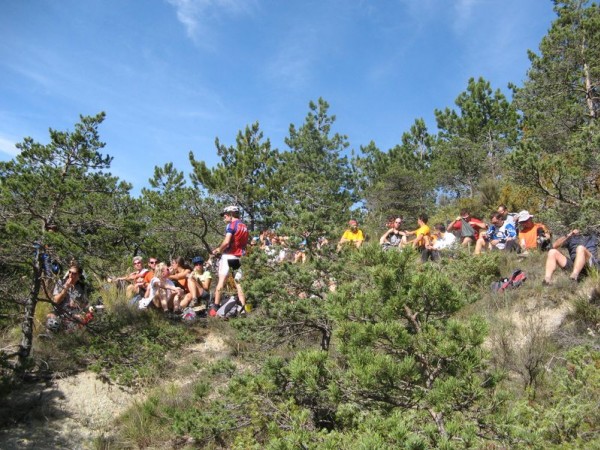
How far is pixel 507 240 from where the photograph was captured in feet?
29.2

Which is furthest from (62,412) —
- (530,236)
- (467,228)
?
(467,228)

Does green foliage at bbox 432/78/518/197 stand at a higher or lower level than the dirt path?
higher

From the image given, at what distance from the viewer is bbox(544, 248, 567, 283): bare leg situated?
6012 mm

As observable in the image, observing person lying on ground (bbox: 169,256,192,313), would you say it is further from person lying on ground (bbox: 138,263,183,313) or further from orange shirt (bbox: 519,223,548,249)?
orange shirt (bbox: 519,223,548,249)

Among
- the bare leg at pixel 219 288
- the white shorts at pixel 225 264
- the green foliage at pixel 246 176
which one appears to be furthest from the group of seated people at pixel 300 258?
the green foliage at pixel 246 176

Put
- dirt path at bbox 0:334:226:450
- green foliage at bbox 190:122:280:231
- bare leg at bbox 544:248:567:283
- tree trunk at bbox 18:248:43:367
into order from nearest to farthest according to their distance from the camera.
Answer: dirt path at bbox 0:334:226:450 → tree trunk at bbox 18:248:43:367 → bare leg at bbox 544:248:567:283 → green foliage at bbox 190:122:280:231

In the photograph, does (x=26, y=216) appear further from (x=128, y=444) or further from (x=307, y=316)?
(x=307, y=316)

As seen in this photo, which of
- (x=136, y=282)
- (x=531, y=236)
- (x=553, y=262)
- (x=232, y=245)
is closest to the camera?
(x=553, y=262)

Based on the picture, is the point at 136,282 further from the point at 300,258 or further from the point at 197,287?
the point at 300,258

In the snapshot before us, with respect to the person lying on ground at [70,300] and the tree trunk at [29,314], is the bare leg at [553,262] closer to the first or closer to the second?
the person lying on ground at [70,300]

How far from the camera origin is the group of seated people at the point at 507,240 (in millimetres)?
6020

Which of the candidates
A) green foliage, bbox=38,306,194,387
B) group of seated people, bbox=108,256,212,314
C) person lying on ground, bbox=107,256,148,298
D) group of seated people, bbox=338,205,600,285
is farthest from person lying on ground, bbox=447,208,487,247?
person lying on ground, bbox=107,256,148,298

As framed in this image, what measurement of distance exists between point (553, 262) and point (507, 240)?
2962mm

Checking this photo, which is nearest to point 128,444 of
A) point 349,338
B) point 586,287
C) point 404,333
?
point 349,338
